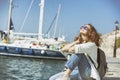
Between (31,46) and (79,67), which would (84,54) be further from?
(31,46)

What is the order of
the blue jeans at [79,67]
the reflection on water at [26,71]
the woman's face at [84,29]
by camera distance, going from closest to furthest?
the blue jeans at [79,67] → the woman's face at [84,29] → the reflection on water at [26,71]

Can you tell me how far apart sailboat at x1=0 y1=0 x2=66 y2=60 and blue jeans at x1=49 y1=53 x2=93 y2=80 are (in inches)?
1866

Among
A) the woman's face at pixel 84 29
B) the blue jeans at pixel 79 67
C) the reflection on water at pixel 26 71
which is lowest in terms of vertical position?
the reflection on water at pixel 26 71

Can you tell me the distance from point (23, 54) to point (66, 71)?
51476mm

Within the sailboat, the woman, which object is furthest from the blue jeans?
the sailboat

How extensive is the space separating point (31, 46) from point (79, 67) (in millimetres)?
51961

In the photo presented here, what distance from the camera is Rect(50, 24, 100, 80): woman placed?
22.9ft

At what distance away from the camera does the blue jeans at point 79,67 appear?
698cm

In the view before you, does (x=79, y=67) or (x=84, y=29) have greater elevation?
(x=84, y=29)

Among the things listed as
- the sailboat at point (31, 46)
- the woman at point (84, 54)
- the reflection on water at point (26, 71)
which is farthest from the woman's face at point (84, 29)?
the sailboat at point (31, 46)

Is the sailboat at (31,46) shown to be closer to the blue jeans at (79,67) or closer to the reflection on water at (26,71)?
the reflection on water at (26,71)

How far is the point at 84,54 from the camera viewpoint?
706cm

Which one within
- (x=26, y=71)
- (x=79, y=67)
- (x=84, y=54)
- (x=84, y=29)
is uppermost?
(x=84, y=29)

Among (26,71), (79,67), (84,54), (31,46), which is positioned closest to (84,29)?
(84,54)
